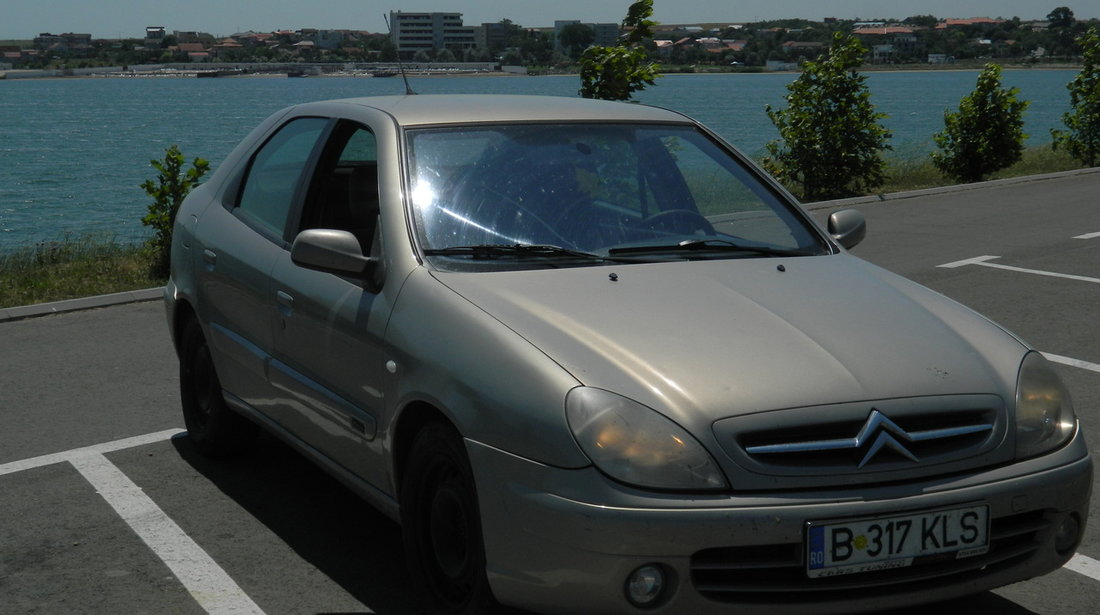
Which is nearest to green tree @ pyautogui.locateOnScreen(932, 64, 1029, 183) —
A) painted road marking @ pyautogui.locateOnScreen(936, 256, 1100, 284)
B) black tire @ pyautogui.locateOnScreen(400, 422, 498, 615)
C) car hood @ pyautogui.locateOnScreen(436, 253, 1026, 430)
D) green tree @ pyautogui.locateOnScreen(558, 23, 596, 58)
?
green tree @ pyautogui.locateOnScreen(558, 23, 596, 58)

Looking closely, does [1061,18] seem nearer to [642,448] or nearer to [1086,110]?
[1086,110]

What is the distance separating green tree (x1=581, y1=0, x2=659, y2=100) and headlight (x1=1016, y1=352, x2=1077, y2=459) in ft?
38.9

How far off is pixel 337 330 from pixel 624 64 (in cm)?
1165

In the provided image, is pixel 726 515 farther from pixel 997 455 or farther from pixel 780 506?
pixel 997 455

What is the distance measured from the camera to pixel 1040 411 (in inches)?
147

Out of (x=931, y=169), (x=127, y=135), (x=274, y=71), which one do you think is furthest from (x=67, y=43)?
(x=931, y=169)

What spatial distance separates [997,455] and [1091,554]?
1430 mm

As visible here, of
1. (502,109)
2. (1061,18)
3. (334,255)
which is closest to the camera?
(334,255)

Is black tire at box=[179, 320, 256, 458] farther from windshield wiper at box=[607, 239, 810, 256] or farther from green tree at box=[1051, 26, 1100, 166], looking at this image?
green tree at box=[1051, 26, 1100, 166]

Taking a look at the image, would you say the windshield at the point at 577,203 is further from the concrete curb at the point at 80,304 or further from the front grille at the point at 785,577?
the concrete curb at the point at 80,304

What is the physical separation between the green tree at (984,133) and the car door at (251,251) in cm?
1784

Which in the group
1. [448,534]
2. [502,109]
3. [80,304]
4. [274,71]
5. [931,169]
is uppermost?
[502,109]

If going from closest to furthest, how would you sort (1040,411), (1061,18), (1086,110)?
(1040,411) < (1086,110) < (1061,18)

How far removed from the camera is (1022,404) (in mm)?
3699
